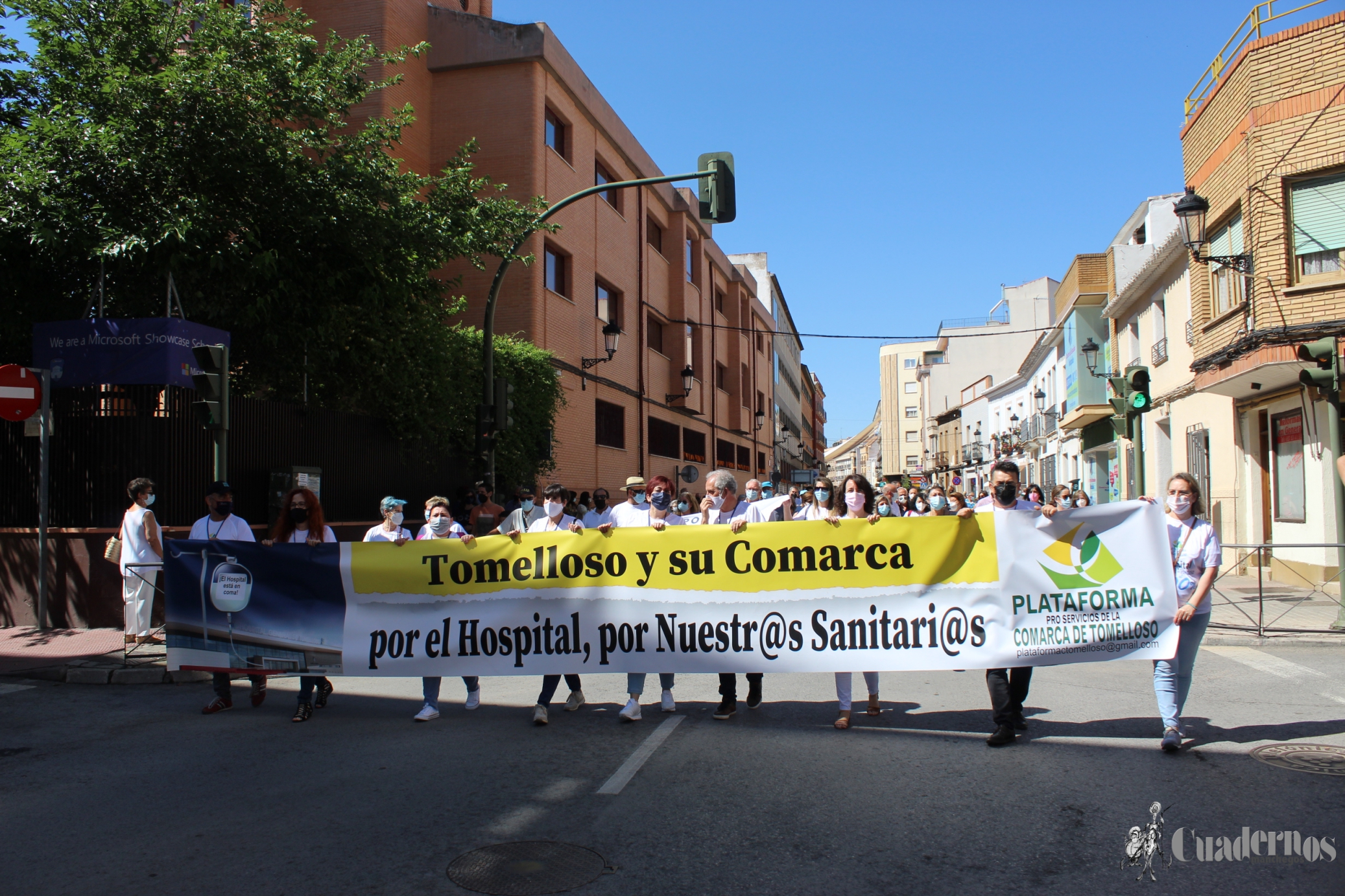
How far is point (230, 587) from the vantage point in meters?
7.31

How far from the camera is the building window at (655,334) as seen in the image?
104 ft

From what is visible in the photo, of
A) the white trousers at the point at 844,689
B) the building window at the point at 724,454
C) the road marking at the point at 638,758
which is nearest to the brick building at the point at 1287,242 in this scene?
the white trousers at the point at 844,689

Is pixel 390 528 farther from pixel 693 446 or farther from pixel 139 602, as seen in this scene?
pixel 693 446

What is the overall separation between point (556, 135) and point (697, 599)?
1945 centimetres

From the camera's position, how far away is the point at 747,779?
5.29m

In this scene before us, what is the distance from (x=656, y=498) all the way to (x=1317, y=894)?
4654mm

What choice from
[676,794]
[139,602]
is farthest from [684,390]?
[676,794]

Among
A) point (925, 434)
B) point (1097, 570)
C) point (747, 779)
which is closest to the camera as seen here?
point (747, 779)

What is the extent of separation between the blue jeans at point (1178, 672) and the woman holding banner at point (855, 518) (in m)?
1.83

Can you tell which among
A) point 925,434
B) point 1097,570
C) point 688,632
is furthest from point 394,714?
point 925,434

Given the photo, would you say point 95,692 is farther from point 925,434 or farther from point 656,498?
point 925,434

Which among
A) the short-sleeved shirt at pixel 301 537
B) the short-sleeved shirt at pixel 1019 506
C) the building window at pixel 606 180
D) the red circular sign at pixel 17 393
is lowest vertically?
the short-sleeved shirt at pixel 301 537

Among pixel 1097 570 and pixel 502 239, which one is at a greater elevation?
pixel 502 239

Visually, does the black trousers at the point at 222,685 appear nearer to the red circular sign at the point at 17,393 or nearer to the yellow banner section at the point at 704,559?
the yellow banner section at the point at 704,559
